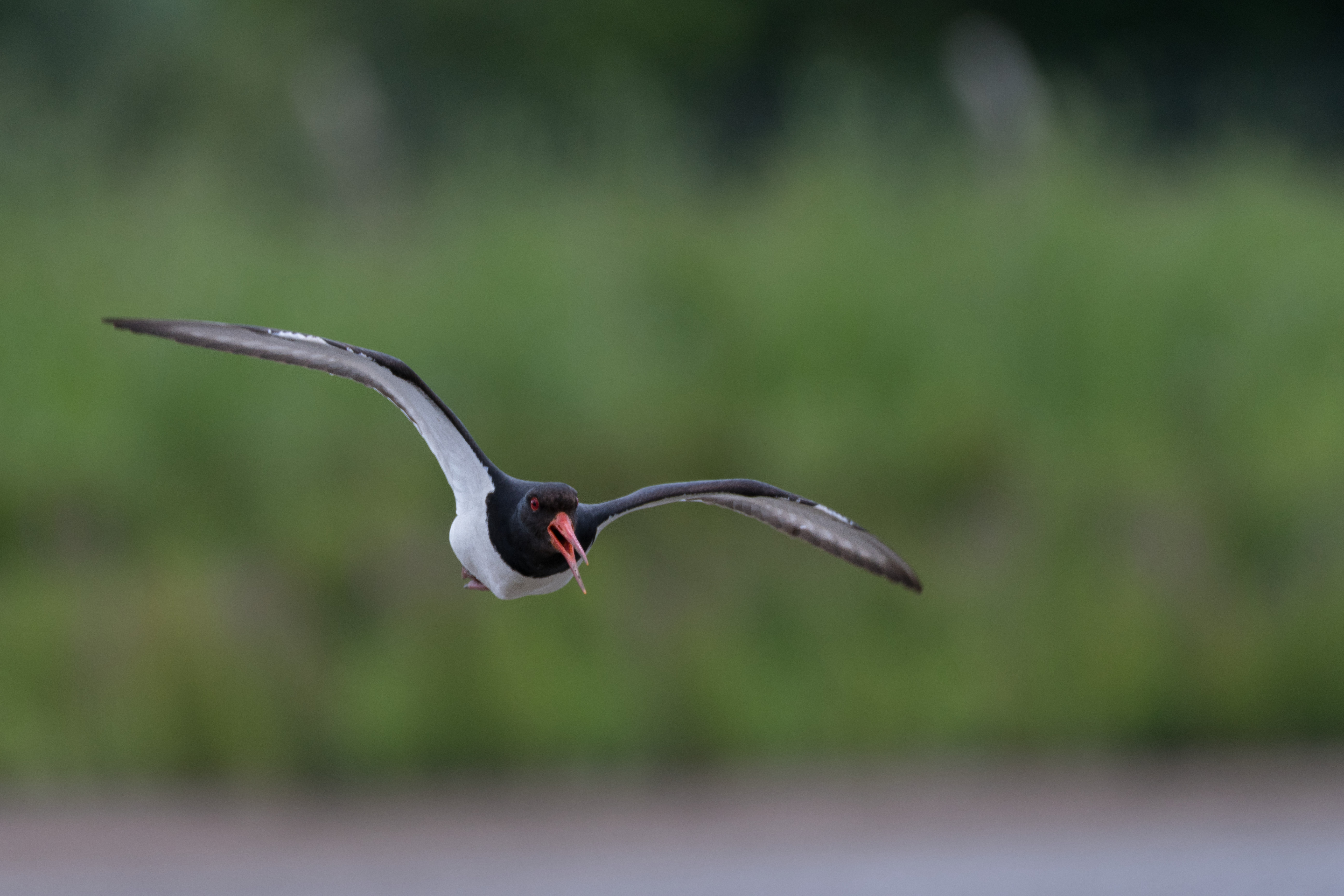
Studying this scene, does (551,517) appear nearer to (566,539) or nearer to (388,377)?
(566,539)

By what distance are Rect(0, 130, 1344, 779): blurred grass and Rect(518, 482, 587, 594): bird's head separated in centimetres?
689

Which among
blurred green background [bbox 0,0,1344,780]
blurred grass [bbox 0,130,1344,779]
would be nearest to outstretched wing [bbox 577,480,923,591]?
blurred green background [bbox 0,0,1344,780]

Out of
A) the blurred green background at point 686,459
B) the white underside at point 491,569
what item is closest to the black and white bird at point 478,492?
the white underside at point 491,569

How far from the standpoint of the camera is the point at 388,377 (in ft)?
2.67

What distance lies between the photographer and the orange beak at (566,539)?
67 cm

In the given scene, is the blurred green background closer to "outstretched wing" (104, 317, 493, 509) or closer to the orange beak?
"outstretched wing" (104, 317, 493, 509)

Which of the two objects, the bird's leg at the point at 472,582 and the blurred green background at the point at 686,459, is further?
the blurred green background at the point at 686,459

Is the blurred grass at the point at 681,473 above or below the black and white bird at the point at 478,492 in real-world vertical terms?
below

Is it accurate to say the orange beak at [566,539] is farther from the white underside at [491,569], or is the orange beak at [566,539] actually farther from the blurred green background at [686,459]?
the blurred green background at [686,459]

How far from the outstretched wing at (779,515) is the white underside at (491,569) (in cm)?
3

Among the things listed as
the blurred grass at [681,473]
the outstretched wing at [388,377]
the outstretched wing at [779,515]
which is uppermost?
the outstretched wing at [388,377]

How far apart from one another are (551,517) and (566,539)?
0.06 ft

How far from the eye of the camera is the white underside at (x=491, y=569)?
71 centimetres

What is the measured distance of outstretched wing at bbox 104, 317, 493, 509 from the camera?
30.1 inches
